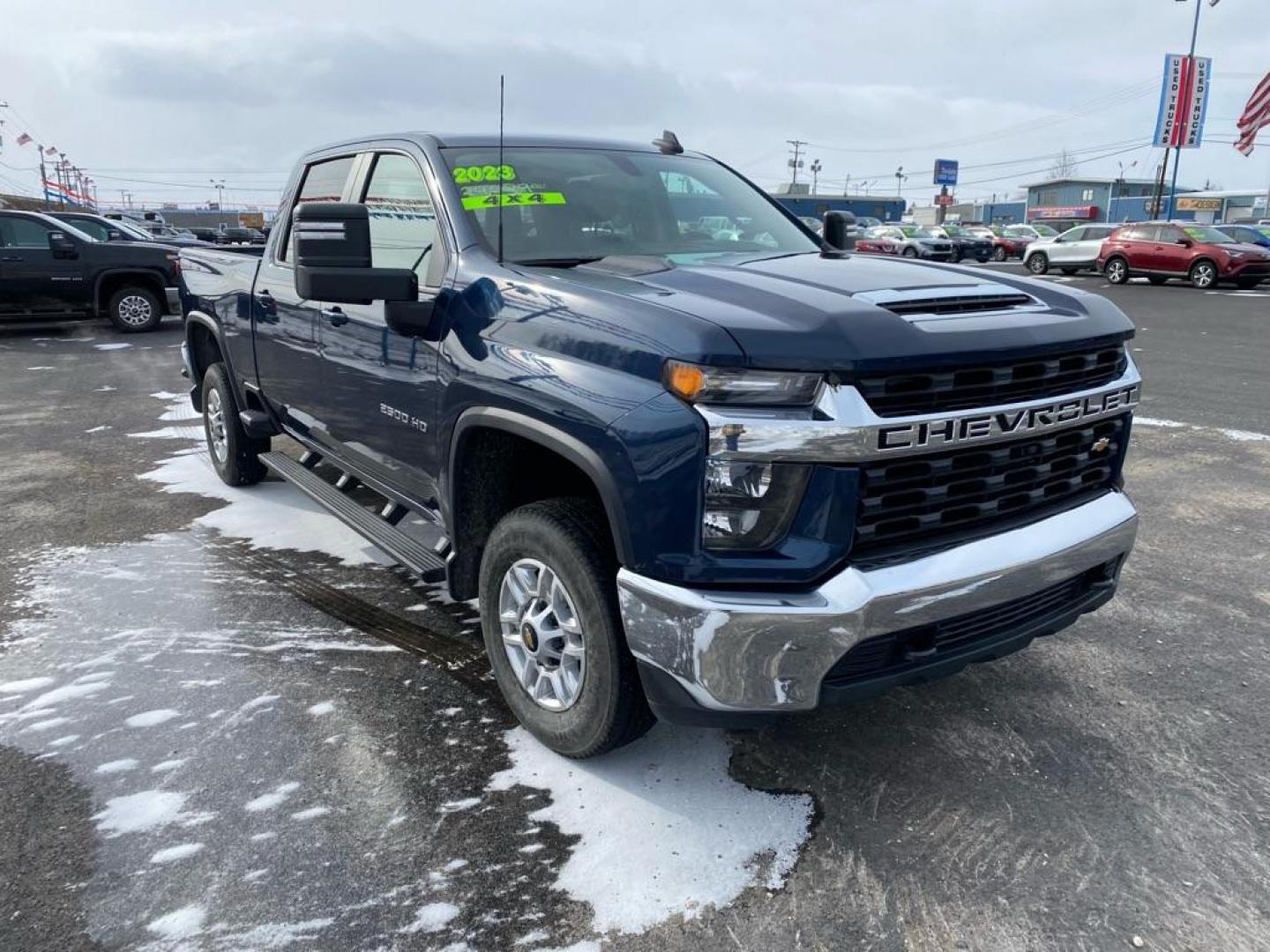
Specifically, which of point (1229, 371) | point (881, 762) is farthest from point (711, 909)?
point (1229, 371)

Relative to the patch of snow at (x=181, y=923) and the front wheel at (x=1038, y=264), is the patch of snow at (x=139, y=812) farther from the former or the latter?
the front wheel at (x=1038, y=264)

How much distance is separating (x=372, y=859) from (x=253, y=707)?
101cm

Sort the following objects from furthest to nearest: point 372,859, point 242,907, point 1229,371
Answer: point 1229,371, point 372,859, point 242,907

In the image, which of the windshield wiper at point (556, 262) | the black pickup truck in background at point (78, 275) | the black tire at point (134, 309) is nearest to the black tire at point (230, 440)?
the windshield wiper at point (556, 262)

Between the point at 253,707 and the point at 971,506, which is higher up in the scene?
the point at 971,506

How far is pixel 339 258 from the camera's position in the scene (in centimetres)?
296

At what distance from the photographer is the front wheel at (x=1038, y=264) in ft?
88.5

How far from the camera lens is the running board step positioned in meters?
3.37

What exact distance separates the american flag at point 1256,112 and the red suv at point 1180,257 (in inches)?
359

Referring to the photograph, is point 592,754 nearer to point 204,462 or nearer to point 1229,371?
point 204,462

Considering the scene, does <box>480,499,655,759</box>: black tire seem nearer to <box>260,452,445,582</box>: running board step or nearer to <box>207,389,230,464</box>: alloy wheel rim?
<box>260,452,445,582</box>: running board step

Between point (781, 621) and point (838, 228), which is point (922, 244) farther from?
point (781, 621)

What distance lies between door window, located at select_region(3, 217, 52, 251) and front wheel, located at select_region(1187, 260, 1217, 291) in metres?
22.2

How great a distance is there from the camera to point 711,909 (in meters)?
2.34
